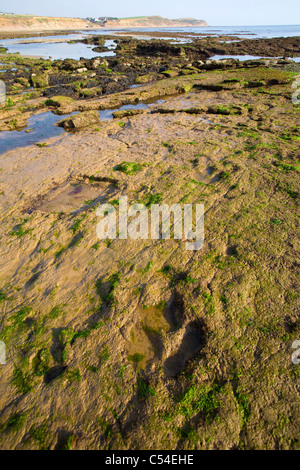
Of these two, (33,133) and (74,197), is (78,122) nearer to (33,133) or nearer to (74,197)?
(33,133)

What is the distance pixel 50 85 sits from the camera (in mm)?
19828

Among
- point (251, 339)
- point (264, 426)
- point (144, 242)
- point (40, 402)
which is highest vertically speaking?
point (144, 242)

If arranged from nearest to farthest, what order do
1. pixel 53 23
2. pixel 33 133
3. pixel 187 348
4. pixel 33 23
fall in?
pixel 187 348 < pixel 33 133 < pixel 33 23 < pixel 53 23

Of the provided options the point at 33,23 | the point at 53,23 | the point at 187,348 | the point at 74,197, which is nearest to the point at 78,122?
the point at 74,197

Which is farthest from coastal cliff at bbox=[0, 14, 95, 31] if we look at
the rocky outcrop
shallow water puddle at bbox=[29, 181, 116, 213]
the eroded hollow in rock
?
the eroded hollow in rock

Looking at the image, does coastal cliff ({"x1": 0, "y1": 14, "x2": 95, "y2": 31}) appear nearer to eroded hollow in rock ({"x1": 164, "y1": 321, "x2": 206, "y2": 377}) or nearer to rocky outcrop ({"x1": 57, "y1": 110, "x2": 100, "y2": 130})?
rocky outcrop ({"x1": 57, "y1": 110, "x2": 100, "y2": 130})

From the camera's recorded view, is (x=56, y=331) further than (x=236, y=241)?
No

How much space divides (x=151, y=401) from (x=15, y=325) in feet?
8.04

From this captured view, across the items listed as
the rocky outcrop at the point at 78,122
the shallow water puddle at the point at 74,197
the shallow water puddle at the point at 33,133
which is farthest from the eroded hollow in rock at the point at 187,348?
the rocky outcrop at the point at 78,122

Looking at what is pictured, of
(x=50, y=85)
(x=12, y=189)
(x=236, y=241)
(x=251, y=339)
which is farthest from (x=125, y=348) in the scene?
(x=50, y=85)

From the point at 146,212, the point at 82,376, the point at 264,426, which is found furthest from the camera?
the point at 146,212

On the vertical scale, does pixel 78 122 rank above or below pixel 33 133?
above

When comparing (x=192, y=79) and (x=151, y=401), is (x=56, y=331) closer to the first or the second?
(x=151, y=401)

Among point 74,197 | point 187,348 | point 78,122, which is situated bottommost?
point 187,348
